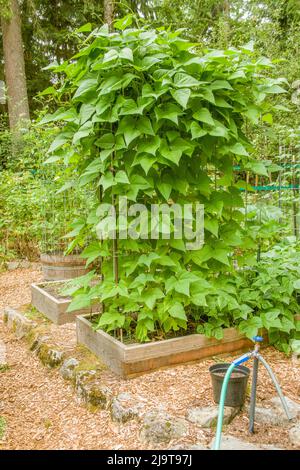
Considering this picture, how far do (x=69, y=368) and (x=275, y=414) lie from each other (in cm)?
117

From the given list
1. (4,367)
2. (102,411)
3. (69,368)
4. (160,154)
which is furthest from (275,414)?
(4,367)

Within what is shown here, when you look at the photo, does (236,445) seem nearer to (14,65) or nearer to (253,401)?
(253,401)

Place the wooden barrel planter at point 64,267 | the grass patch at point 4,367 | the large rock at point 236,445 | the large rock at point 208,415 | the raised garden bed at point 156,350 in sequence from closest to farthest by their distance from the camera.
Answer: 1. the large rock at point 236,445
2. the large rock at point 208,415
3. the raised garden bed at point 156,350
4. the grass patch at point 4,367
5. the wooden barrel planter at point 64,267

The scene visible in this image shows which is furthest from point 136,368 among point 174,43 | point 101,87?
point 174,43

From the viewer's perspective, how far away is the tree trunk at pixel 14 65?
27.8 ft

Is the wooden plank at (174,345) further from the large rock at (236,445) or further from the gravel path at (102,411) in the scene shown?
the large rock at (236,445)

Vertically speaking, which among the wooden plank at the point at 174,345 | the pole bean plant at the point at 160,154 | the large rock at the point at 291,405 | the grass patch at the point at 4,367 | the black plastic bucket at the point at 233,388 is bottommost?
the grass patch at the point at 4,367

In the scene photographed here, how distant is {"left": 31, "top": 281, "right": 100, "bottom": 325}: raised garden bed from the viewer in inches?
124

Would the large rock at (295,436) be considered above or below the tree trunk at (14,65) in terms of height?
below

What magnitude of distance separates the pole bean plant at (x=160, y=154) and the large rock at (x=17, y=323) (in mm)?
1067

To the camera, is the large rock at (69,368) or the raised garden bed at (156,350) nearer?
the raised garden bed at (156,350)

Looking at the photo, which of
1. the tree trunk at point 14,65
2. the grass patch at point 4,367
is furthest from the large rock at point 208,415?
the tree trunk at point 14,65

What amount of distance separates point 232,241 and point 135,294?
0.60 m

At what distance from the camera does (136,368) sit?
212 centimetres
